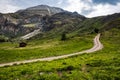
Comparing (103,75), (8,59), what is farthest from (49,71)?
(8,59)

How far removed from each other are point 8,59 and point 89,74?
3056cm

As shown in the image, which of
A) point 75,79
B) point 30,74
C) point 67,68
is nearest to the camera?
point 75,79

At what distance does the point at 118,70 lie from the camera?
33438mm

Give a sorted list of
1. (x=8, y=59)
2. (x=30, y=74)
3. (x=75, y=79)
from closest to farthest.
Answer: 1. (x=75, y=79)
2. (x=30, y=74)
3. (x=8, y=59)

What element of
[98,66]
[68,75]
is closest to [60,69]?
[68,75]

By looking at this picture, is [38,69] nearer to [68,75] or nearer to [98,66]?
[68,75]

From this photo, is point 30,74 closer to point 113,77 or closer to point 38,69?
point 38,69

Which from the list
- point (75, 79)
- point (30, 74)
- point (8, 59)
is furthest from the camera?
point (8, 59)

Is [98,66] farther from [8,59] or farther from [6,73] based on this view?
Result: [8,59]

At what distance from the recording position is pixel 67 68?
115ft

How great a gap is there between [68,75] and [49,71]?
389 centimetres

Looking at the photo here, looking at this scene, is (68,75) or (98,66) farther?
(98,66)

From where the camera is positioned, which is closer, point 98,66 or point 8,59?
point 98,66

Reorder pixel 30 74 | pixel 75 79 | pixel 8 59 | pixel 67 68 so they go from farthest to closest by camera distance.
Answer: pixel 8 59 → pixel 67 68 → pixel 30 74 → pixel 75 79
